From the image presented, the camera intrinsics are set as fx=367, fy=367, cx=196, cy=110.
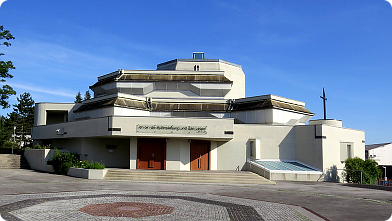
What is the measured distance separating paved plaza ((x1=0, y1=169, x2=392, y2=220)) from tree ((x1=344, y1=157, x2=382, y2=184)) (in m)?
10.4

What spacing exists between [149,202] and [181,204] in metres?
1.51

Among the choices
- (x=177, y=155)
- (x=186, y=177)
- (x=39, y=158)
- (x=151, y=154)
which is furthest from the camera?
(x=39, y=158)

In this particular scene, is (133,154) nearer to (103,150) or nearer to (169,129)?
(169,129)

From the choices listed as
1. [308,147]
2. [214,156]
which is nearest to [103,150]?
[214,156]

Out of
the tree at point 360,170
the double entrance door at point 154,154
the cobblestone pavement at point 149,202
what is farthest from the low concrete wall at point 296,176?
the cobblestone pavement at point 149,202

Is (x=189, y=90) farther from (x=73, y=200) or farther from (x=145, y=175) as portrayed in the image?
(x=73, y=200)

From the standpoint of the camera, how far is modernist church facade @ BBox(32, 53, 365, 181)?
30.6 meters

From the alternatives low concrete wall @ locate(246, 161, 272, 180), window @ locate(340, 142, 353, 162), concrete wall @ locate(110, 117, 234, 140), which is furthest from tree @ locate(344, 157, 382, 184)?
concrete wall @ locate(110, 117, 234, 140)

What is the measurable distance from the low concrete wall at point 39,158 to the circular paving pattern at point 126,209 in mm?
19525

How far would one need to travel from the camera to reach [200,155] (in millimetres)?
32438

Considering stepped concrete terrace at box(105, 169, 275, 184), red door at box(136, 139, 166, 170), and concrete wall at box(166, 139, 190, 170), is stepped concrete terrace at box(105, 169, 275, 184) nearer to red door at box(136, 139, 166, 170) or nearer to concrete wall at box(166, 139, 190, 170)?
concrete wall at box(166, 139, 190, 170)

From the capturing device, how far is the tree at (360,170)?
31047mm

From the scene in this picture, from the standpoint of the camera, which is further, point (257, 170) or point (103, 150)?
point (103, 150)

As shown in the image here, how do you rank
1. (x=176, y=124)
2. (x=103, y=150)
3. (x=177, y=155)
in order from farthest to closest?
1. (x=103, y=150)
2. (x=177, y=155)
3. (x=176, y=124)
